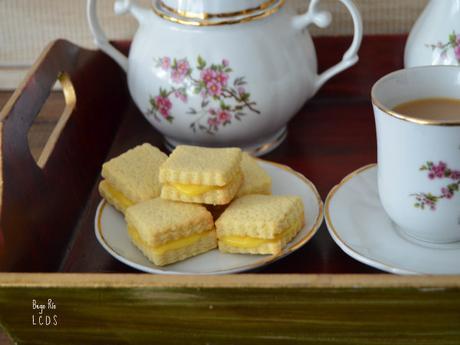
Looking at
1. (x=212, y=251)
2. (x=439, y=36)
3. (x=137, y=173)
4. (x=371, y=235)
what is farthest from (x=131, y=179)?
(x=439, y=36)

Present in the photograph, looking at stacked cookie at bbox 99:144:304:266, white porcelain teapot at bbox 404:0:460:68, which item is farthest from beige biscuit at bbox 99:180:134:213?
white porcelain teapot at bbox 404:0:460:68

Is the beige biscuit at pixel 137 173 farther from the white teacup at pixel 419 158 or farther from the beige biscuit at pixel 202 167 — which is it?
the white teacup at pixel 419 158

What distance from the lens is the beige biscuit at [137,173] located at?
2.41 ft

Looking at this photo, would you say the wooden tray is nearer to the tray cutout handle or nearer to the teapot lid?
the tray cutout handle

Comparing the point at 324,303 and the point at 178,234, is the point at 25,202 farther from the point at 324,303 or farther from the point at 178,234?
the point at 324,303

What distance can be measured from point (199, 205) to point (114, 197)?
0.10 metres

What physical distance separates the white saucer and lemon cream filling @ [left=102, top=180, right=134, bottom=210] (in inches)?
7.6

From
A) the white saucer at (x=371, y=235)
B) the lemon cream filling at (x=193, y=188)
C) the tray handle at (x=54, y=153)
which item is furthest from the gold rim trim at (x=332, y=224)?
the tray handle at (x=54, y=153)

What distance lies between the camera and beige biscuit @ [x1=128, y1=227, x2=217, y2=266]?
665mm

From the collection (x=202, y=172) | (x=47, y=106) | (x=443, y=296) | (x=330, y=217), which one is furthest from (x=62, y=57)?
(x=443, y=296)

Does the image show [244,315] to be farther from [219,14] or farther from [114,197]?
[219,14]

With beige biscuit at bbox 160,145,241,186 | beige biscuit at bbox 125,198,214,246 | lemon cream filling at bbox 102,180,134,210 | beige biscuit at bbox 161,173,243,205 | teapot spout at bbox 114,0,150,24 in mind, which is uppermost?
teapot spout at bbox 114,0,150,24

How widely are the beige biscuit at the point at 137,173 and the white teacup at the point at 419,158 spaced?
0.22 m

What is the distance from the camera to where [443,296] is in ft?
1.86
